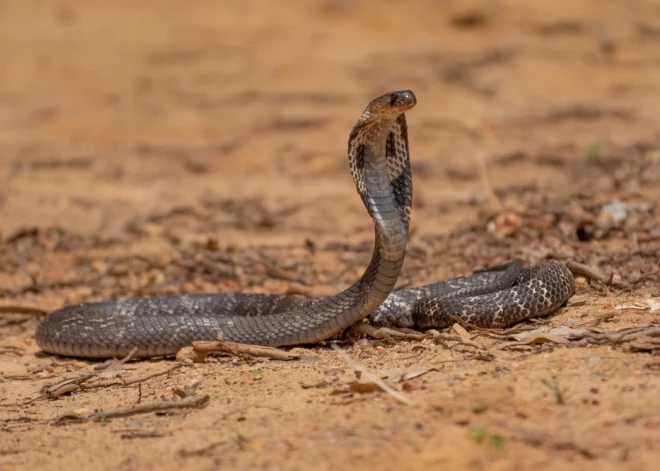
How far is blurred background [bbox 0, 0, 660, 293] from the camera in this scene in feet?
40.5

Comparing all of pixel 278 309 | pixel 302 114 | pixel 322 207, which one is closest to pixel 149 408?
pixel 278 309

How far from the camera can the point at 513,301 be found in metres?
6.82

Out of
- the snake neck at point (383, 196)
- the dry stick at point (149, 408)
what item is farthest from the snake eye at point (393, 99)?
the dry stick at point (149, 408)

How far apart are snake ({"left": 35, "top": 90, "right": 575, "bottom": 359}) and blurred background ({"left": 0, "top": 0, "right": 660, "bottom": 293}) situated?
95.8 inches

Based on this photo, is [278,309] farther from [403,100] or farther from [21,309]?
[21,309]

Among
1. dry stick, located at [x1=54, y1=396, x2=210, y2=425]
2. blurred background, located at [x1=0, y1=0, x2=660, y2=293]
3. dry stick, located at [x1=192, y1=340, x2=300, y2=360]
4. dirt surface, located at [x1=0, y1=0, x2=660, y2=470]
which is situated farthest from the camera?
blurred background, located at [x1=0, y1=0, x2=660, y2=293]

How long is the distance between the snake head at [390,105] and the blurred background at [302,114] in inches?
148

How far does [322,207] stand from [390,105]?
22.2 ft

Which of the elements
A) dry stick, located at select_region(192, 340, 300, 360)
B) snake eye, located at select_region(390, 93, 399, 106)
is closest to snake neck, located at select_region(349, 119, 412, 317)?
snake eye, located at select_region(390, 93, 399, 106)

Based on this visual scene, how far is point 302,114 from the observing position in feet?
52.6

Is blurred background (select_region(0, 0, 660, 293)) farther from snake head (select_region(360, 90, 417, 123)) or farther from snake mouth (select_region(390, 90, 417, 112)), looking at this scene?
snake mouth (select_region(390, 90, 417, 112))

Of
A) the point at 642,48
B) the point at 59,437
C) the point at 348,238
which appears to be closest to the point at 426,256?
the point at 348,238

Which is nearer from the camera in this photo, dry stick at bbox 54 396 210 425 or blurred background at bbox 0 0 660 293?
dry stick at bbox 54 396 210 425

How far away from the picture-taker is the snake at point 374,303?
6.61m
